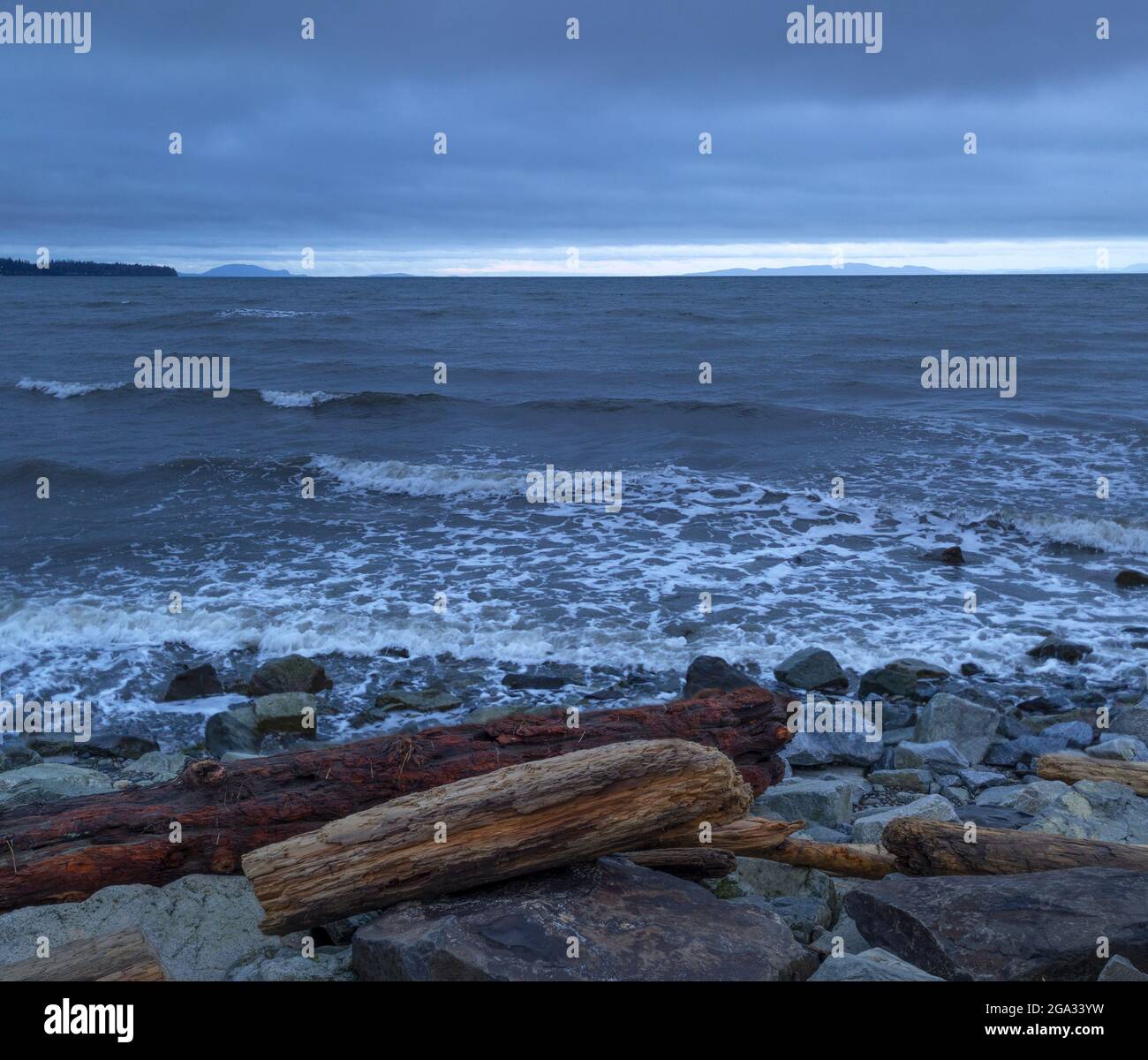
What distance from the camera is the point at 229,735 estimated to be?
8.62 m

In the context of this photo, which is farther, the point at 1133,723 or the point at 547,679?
the point at 547,679

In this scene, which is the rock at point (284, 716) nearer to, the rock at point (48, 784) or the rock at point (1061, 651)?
Result: the rock at point (48, 784)

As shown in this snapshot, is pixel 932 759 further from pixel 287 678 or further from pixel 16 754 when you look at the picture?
pixel 16 754

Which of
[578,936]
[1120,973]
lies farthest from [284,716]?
[1120,973]

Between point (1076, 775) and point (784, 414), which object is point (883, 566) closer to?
point (1076, 775)

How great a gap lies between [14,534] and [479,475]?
831 centimetres

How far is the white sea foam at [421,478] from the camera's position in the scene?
61.7 ft

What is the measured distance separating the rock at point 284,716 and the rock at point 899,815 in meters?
5.03

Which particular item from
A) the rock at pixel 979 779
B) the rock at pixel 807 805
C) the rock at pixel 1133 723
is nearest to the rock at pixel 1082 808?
the rock at pixel 979 779

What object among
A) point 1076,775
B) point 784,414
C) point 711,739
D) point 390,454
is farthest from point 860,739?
point 784,414

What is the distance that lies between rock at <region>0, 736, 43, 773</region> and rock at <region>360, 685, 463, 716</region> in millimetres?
3027

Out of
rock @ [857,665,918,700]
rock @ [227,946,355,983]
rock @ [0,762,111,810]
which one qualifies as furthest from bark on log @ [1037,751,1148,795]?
rock @ [0,762,111,810]

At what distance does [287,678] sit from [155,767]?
5.89ft

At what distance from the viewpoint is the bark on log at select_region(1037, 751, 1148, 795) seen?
6.90 meters
